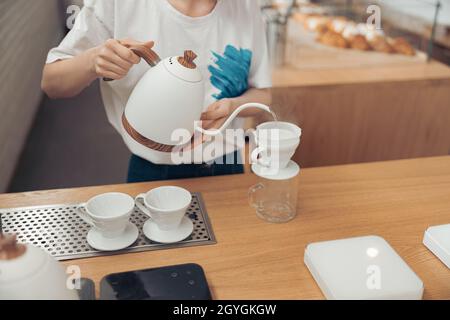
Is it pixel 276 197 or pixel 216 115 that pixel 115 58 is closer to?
pixel 216 115

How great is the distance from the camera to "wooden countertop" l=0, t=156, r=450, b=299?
688 millimetres

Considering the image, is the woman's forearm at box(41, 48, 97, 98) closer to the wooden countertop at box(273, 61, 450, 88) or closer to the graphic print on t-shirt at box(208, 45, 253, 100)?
the graphic print on t-shirt at box(208, 45, 253, 100)

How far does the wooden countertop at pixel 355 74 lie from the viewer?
1703mm

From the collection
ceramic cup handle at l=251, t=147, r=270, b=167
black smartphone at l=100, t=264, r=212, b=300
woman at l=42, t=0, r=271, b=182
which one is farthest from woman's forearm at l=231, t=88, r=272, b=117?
black smartphone at l=100, t=264, r=212, b=300

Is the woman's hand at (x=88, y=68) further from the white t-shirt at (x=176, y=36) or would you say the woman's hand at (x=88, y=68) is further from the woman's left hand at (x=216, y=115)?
the woman's left hand at (x=216, y=115)

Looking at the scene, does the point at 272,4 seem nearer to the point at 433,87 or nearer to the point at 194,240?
the point at 433,87

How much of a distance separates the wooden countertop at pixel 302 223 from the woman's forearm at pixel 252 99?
14 cm

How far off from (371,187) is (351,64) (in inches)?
40.0

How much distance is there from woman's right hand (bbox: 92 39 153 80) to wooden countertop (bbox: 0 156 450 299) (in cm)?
26

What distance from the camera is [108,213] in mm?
774

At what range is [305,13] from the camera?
7.11 ft

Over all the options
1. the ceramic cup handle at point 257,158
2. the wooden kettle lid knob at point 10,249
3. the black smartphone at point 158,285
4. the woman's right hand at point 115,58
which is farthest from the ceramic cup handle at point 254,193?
the wooden kettle lid knob at point 10,249

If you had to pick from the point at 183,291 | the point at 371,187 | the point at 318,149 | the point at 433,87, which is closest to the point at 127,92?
the point at 183,291

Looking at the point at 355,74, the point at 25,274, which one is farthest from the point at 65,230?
the point at 355,74
